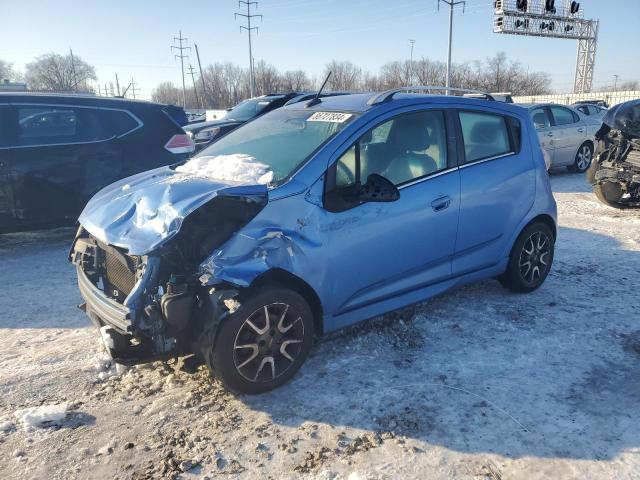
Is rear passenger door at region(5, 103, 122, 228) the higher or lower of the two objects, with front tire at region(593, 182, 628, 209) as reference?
higher

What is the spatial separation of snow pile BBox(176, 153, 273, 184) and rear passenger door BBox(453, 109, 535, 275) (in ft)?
5.20

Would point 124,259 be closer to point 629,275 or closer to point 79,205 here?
point 79,205

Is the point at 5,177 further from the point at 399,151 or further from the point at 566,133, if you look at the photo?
the point at 566,133

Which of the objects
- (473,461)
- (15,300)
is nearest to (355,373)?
(473,461)

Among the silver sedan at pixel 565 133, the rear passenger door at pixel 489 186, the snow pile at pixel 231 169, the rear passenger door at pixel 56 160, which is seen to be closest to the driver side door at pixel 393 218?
the rear passenger door at pixel 489 186

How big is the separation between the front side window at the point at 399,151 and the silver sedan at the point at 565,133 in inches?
317

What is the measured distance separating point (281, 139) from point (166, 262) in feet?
4.49

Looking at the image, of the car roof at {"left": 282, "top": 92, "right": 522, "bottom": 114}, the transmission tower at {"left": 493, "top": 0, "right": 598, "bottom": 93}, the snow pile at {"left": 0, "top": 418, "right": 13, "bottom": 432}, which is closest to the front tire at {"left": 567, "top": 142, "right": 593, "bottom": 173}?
the car roof at {"left": 282, "top": 92, "right": 522, "bottom": 114}

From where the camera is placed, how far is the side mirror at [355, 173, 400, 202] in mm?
3201

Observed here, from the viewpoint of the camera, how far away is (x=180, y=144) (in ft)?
22.4

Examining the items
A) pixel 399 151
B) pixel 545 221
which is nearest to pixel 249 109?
pixel 545 221

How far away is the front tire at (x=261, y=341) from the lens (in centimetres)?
286

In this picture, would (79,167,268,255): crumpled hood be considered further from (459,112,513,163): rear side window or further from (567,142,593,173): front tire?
(567,142,593,173): front tire

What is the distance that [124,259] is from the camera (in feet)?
9.97
